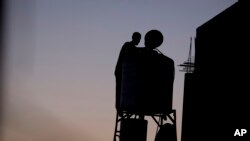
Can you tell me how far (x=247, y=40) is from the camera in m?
13.7

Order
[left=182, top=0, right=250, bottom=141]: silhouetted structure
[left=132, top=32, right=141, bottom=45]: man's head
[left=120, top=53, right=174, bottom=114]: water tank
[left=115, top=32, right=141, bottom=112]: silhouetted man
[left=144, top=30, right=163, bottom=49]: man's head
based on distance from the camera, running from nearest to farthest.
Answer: [left=120, top=53, right=174, bottom=114]: water tank → [left=144, top=30, right=163, bottom=49]: man's head → [left=115, top=32, right=141, bottom=112]: silhouetted man → [left=132, top=32, right=141, bottom=45]: man's head → [left=182, top=0, right=250, bottom=141]: silhouetted structure

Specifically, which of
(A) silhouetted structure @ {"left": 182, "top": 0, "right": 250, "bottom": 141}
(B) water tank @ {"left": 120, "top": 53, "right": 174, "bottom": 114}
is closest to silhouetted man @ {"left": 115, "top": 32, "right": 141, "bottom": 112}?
(B) water tank @ {"left": 120, "top": 53, "right": 174, "bottom": 114}

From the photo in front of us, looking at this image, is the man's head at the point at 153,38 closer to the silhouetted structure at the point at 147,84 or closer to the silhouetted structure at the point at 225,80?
the silhouetted structure at the point at 147,84

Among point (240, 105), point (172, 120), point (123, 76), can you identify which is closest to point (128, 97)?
point (123, 76)

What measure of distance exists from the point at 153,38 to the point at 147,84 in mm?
1090

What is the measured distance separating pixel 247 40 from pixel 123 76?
173 inches

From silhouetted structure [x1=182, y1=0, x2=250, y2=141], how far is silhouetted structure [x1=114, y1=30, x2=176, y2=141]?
2806 millimetres

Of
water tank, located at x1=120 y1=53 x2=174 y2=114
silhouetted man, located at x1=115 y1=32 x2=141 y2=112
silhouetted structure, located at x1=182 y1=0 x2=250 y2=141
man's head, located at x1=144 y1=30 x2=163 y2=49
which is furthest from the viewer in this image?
silhouetted structure, located at x1=182 y1=0 x2=250 y2=141

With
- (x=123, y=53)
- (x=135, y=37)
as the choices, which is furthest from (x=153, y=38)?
(x=123, y=53)

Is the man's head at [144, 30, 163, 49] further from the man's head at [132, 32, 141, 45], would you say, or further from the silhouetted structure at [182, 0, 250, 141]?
the silhouetted structure at [182, 0, 250, 141]

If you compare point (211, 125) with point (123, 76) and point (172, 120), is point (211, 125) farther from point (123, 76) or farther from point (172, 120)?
point (123, 76)

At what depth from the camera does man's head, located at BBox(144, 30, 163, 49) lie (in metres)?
11.1

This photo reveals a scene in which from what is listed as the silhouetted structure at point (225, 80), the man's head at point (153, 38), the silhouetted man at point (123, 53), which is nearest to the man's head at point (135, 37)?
the silhouetted man at point (123, 53)

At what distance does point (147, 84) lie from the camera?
1092 centimetres
